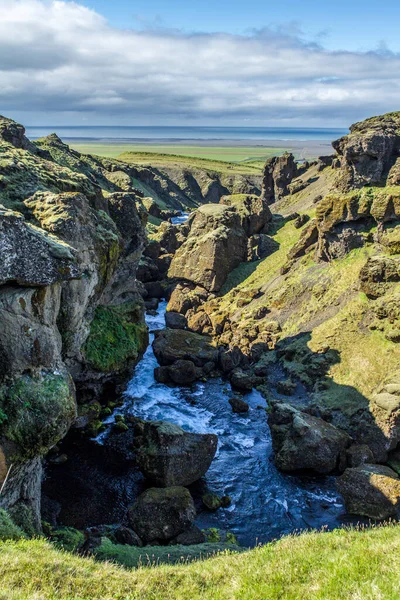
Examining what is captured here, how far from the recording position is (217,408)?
5172cm

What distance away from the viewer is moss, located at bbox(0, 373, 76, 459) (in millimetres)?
24625

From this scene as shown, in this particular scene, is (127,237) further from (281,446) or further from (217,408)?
(281,446)

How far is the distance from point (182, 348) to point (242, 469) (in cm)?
2356

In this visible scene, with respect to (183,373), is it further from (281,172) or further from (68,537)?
(281,172)

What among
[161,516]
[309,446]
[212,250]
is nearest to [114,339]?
[161,516]

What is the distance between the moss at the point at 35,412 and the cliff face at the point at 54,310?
0.06 metres

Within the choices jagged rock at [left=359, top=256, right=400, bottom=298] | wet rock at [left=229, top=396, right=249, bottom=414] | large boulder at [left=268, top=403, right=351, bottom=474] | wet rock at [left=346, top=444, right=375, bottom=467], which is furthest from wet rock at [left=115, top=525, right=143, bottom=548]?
jagged rock at [left=359, top=256, right=400, bottom=298]

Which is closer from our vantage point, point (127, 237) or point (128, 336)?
point (128, 336)

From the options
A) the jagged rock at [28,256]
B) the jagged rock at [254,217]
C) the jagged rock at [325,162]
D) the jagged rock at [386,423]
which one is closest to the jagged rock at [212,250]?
the jagged rock at [254,217]

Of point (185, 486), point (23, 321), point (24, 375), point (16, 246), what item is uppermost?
point (16, 246)

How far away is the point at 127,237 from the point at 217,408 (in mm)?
25972

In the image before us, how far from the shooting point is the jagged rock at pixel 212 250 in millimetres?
84562

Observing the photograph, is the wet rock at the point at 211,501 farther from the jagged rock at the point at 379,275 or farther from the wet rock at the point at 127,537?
the jagged rock at the point at 379,275

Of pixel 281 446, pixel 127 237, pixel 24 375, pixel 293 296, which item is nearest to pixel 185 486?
pixel 281 446
